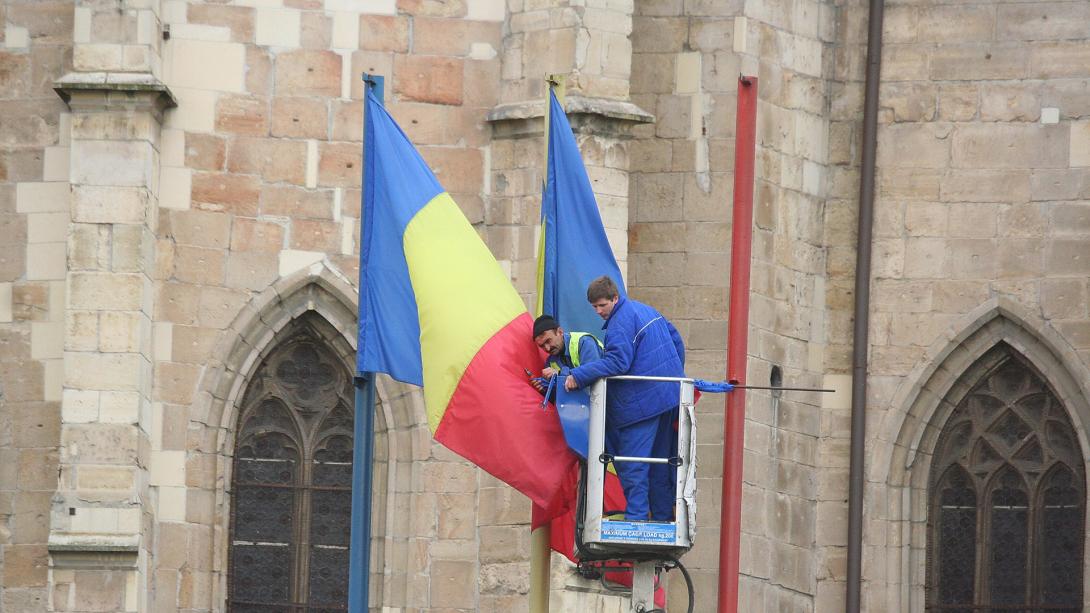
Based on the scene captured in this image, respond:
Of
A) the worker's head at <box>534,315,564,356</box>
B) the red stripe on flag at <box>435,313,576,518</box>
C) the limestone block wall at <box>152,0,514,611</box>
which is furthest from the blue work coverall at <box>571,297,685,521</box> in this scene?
the limestone block wall at <box>152,0,514,611</box>

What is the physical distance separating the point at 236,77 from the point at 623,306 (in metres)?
6.18

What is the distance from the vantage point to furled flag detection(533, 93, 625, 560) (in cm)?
1811

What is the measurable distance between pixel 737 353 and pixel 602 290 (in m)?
1.27

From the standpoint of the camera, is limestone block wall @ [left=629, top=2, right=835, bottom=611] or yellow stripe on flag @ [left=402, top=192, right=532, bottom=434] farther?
limestone block wall @ [left=629, top=2, right=835, bottom=611]

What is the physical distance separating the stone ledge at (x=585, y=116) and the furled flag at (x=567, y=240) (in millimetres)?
3406

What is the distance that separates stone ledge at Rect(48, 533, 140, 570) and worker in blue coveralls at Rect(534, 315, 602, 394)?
499 centimetres

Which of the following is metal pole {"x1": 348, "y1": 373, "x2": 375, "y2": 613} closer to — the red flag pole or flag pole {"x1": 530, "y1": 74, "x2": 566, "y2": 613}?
flag pole {"x1": 530, "y1": 74, "x2": 566, "y2": 613}

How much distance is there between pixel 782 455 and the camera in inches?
909

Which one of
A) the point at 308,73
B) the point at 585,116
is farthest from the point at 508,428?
the point at 308,73

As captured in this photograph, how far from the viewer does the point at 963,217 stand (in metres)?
23.4

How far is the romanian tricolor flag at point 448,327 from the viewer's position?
17.6 m

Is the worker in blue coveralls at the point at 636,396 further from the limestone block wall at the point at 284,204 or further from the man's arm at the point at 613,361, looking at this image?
the limestone block wall at the point at 284,204

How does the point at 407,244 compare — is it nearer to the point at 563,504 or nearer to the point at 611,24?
the point at 563,504

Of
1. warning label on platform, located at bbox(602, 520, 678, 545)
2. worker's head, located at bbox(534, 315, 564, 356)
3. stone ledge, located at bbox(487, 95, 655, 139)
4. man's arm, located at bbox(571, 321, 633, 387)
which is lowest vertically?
warning label on platform, located at bbox(602, 520, 678, 545)
